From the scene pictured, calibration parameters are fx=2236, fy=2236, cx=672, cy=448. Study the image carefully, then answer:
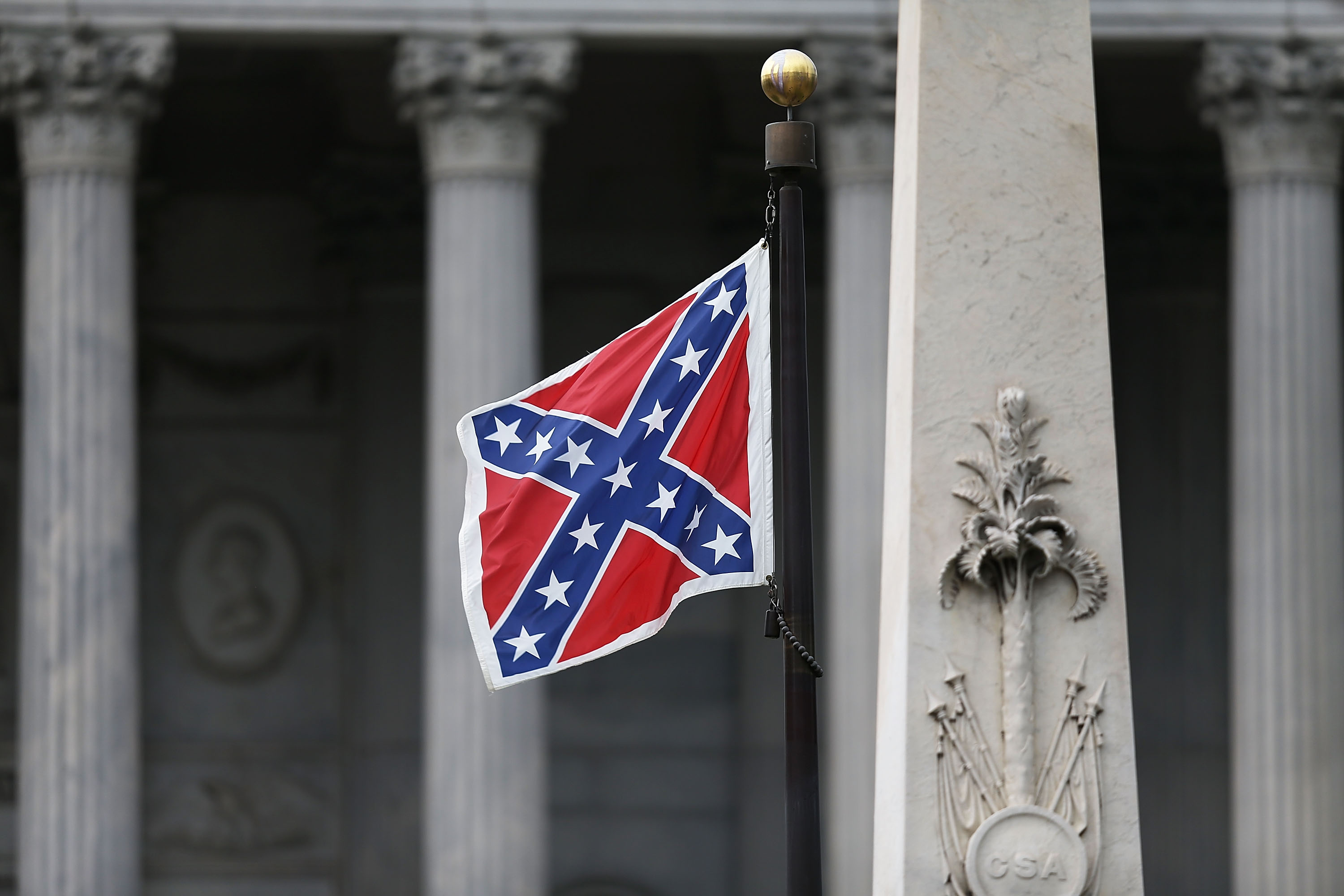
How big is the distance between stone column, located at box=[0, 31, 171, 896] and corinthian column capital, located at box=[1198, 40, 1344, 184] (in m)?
9.80

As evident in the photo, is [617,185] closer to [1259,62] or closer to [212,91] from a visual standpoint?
[212,91]

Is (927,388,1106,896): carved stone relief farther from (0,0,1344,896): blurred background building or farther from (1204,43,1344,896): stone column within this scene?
(0,0,1344,896): blurred background building

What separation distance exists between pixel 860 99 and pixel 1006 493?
13134 mm

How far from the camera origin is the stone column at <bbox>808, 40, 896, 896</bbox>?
20.4 m

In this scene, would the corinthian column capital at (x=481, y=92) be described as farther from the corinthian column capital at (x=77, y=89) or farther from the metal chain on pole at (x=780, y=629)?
the metal chain on pole at (x=780, y=629)

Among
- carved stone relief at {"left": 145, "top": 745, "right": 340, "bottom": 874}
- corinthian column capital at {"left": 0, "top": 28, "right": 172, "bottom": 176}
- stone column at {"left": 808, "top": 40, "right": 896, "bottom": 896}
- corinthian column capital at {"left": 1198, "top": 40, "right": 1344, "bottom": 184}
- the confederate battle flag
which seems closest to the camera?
the confederate battle flag

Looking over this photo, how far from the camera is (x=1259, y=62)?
2075cm

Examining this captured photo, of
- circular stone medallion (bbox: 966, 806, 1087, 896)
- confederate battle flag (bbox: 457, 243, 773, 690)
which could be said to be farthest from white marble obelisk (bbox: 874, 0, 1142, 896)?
confederate battle flag (bbox: 457, 243, 773, 690)

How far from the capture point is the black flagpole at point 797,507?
877cm

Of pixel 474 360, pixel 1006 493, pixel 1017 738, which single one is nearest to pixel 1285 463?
pixel 474 360

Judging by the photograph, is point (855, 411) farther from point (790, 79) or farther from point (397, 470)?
point (790, 79)

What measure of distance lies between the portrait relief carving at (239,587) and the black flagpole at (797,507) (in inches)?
736

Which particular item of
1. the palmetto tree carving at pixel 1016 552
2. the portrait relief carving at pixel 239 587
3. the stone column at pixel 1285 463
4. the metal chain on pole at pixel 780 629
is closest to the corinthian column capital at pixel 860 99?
the stone column at pixel 1285 463

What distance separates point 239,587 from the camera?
2711 centimetres
